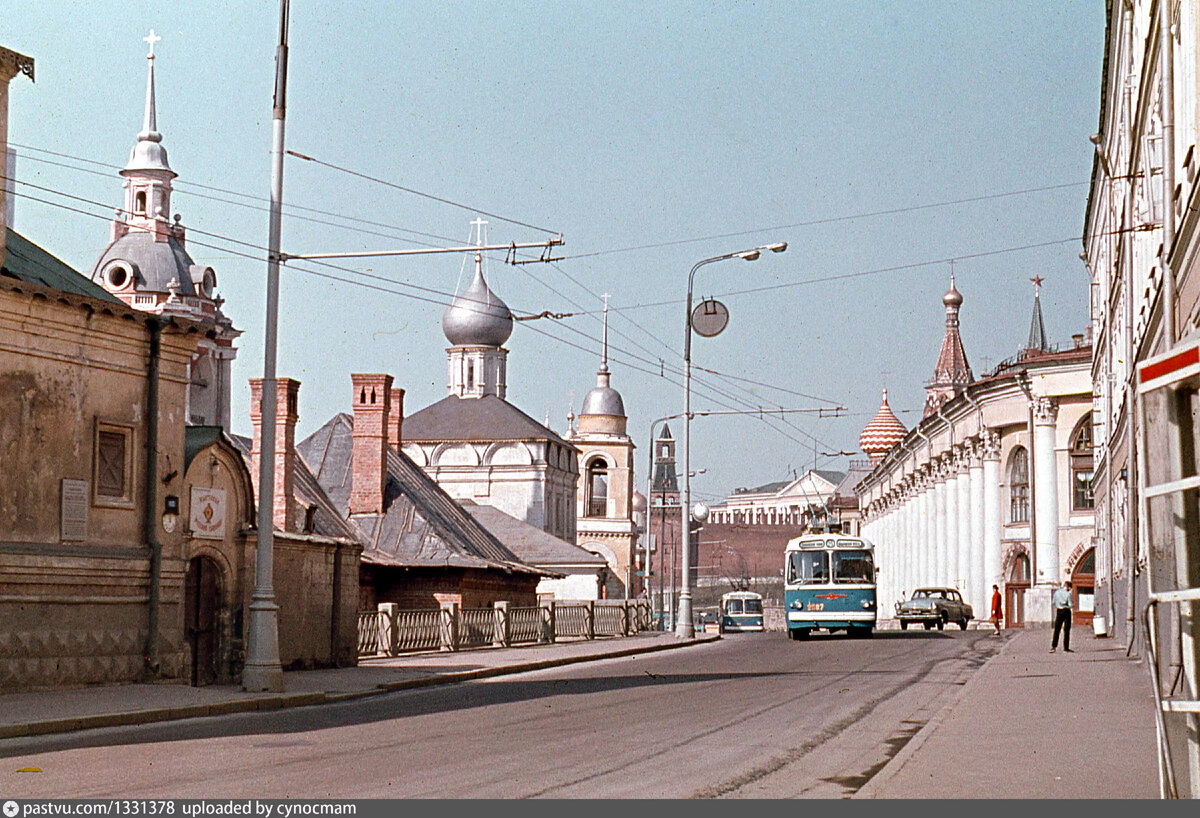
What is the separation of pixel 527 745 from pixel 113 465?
1072 cm

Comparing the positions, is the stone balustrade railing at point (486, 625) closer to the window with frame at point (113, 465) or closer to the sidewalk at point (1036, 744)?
the window with frame at point (113, 465)

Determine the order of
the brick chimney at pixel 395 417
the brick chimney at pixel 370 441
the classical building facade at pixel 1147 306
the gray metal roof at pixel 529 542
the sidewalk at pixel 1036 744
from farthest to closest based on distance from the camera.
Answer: the gray metal roof at pixel 529 542 → the brick chimney at pixel 395 417 → the brick chimney at pixel 370 441 → the sidewalk at pixel 1036 744 → the classical building facade at pixel 1147 306

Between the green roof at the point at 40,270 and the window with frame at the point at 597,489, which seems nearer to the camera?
the green roof at the point at 40,270

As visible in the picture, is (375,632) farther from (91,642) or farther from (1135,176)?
(1135,176)

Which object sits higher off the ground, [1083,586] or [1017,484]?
[1017,484]

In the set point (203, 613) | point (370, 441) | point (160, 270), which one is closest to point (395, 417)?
point (370, 441)

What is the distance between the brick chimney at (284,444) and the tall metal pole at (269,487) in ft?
55.1

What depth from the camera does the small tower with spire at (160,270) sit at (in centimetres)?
9656

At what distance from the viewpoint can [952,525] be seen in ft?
247

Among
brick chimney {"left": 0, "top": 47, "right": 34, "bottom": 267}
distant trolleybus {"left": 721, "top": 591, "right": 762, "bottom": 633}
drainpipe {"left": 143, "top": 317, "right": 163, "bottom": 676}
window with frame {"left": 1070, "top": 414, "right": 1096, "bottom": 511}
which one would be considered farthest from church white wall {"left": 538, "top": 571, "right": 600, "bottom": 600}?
brick chimney {"left": 0, "top": 47, "right": 34, "bottom": 267}

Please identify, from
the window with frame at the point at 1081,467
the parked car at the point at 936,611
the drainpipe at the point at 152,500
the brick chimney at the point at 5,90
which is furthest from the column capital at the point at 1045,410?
the brick chimney at the point at 5,90

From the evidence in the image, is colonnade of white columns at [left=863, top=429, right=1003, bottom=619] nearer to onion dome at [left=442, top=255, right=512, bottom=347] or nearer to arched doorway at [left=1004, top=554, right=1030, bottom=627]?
arched doorway at [left=1004, top=554, right=1030, bottom=627]

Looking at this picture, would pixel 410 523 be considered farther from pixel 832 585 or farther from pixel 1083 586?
pixel 1083 586

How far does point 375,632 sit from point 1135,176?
16.9 m
